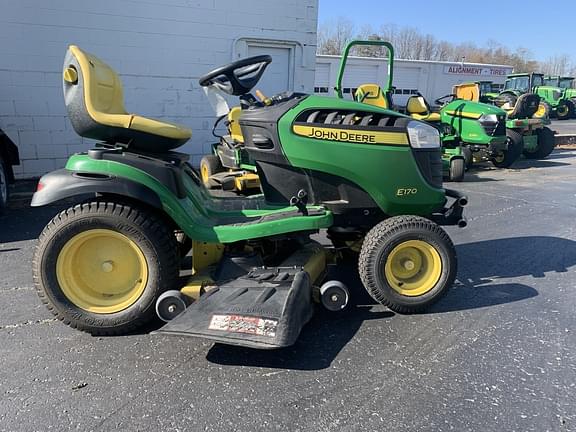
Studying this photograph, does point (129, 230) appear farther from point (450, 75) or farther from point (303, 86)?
point (450, 75)

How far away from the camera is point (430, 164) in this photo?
320 cm

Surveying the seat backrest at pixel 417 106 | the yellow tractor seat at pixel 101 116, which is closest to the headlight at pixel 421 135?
the yellow tractor seat at pixel 101 116

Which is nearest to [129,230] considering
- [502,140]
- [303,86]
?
[303,86]

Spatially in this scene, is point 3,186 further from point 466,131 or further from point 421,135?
point 466,131

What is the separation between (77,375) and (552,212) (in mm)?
6025

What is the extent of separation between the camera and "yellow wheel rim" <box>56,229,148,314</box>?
275 centimetres

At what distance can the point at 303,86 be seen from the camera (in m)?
9.59

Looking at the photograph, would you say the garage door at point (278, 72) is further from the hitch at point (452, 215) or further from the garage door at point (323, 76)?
the garage door at point (323, 76)

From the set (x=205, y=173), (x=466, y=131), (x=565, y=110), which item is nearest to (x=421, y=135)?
(x=205, y=173)

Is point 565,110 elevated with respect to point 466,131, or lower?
elevated

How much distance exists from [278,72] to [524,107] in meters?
5.97

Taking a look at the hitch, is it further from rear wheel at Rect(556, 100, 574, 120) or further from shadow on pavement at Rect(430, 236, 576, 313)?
rear wheel at Rect(556, 100, 574, 120)

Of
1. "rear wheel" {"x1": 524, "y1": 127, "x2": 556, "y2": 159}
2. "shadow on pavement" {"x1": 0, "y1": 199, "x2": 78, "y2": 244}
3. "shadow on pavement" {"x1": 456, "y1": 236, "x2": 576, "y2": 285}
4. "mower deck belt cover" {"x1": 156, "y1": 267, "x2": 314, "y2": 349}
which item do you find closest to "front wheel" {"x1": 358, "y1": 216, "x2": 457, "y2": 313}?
"mower deck belt cover" {"x1": 156, "y1": 267, "x2": 314, "y2": 349}

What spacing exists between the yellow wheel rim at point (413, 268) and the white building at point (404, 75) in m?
20.6
